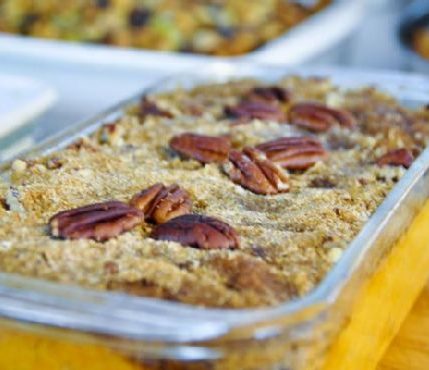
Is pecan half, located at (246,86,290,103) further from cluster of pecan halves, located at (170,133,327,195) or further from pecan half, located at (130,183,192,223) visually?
pecan half, located at (130,183,192,223)

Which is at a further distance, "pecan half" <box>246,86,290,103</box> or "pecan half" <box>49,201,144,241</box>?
"pecan half" <box>246,86,290,103</box>

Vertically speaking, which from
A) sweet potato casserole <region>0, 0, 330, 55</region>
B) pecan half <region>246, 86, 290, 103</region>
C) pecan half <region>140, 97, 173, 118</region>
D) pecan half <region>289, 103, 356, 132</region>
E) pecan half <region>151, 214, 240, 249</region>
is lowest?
sweet potato casserole <region>0, 0, 330, 55</region>

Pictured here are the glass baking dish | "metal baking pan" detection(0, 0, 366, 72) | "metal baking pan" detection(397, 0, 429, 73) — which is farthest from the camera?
"metal baking pan" detection(397, 0, 429, 73)

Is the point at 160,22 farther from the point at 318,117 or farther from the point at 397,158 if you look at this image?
the point at 397,158

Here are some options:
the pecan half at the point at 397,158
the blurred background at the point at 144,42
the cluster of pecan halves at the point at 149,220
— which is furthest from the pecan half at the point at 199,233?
the blurred background at the point at 144,42

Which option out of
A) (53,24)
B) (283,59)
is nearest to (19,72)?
(53,24)

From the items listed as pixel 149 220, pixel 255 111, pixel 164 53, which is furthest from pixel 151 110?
pixel 164 53

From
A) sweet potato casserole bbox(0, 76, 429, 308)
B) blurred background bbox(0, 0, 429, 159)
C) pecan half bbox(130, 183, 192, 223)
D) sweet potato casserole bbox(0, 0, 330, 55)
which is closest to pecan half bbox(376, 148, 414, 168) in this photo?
sweet potato casserole bbox(0, 76, 429, 308)

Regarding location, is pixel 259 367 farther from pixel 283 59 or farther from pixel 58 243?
pixel 283 59
